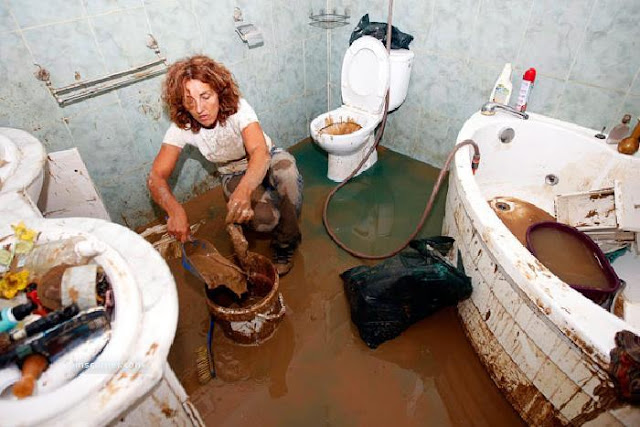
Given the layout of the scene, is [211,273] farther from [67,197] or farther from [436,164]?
[436,164]

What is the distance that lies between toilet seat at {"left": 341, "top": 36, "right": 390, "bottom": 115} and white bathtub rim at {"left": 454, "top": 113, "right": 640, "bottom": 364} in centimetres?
100

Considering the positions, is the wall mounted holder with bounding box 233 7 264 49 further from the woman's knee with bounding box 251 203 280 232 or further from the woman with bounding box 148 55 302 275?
the woman's knee with bounding box 251 203 280 232

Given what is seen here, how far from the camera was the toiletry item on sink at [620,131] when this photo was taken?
62.1 inches

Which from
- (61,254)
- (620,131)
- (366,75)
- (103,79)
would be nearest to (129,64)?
(103,79)

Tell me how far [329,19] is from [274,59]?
0.51 meters

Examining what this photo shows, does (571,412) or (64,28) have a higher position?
(64,28)

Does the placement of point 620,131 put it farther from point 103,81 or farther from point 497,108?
point 103,81

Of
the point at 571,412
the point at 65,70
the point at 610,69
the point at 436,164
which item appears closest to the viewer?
the point at 571,412

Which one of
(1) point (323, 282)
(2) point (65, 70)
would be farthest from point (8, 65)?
(1) point (323, 282)

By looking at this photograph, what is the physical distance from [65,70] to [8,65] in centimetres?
19

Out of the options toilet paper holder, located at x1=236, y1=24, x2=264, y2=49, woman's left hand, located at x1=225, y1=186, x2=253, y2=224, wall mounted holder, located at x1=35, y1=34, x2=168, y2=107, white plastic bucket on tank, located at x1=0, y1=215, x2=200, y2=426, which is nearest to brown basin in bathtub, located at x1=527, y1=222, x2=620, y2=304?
woman's left hand, located at x1=225, y1=186, x2=253, y2=224

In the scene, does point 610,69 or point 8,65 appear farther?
point 610,69

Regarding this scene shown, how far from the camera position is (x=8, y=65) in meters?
1.38

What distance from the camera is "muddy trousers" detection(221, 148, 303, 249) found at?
1.70m
